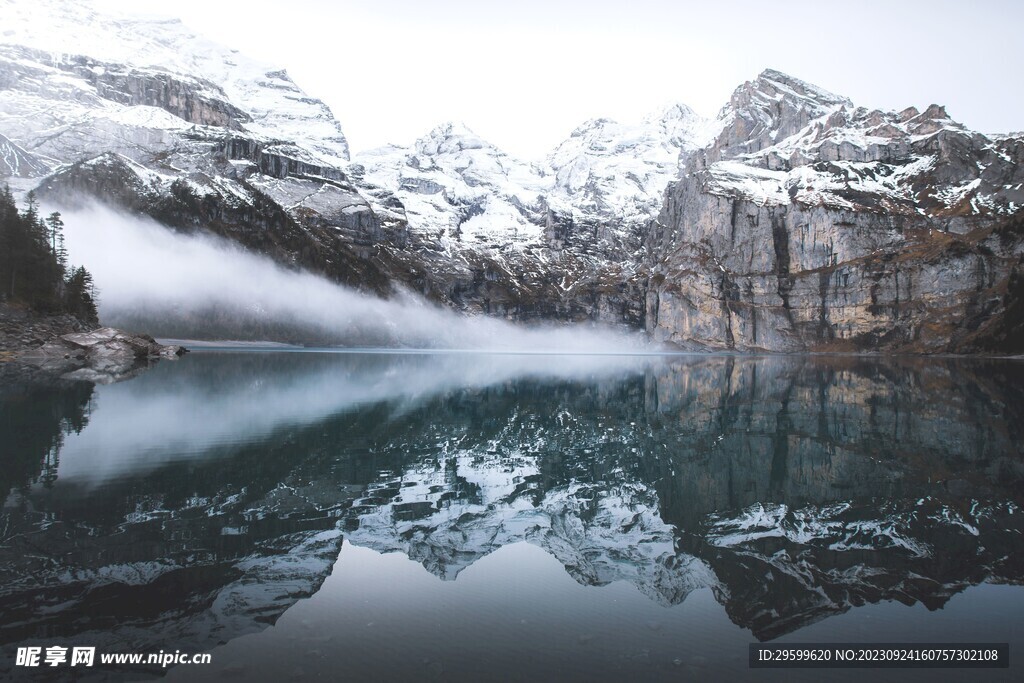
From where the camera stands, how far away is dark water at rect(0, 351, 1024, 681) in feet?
36.3

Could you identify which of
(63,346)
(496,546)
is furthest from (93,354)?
(496,546)

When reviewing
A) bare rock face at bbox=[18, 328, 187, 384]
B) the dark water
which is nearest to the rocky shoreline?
bare rock face at bbox=[18, 328, 187, 384]

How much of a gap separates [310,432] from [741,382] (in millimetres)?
67214

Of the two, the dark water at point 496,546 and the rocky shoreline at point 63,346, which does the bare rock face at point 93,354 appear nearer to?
the rocky shoreline at point 63,346

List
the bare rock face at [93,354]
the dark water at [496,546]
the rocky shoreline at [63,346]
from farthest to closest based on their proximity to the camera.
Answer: the rocky shoreline at [63,346] → the bare rock face at [93,354] → the dark water at [496,546]

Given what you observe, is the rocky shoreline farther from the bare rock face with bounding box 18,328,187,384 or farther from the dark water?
the dark water

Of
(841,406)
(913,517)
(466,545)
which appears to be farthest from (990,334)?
(466,545)

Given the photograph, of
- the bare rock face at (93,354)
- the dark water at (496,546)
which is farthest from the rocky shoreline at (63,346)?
the dark water at (496,546)

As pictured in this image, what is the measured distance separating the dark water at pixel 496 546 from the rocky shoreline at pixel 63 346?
174 ft

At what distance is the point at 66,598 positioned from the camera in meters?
12.2

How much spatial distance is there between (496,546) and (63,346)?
10367 cm

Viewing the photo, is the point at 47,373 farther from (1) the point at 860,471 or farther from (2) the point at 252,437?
(1) the point at 860,471

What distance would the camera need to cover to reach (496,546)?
17.6 metres

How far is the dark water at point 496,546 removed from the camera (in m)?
11.1
